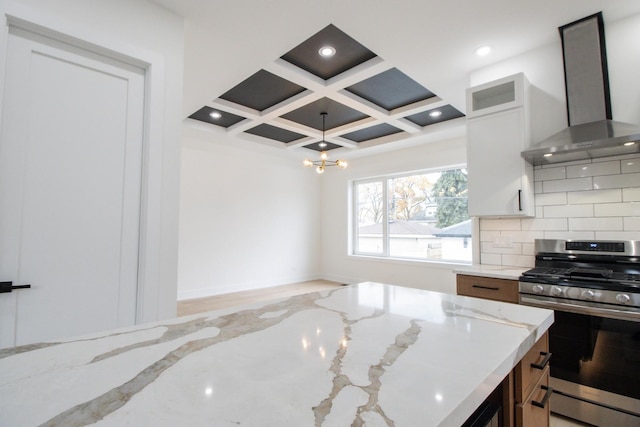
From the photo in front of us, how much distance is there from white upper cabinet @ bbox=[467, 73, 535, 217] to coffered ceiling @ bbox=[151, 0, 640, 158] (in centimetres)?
33

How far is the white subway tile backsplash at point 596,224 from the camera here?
2.31 metres

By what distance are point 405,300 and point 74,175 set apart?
1912mm

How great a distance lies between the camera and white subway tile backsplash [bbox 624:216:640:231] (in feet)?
7.32

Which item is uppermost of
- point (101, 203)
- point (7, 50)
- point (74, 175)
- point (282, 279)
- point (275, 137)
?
point (275, 137)

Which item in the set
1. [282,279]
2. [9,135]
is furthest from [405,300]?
[282,279]

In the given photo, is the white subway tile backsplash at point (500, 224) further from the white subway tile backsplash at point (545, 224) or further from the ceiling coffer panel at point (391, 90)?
the ceiling coffer panel at point (391, 90)

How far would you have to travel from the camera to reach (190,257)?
5.26 metres

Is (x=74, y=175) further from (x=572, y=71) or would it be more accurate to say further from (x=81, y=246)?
(x=572, y=71)

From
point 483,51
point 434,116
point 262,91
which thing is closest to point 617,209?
point 483,51

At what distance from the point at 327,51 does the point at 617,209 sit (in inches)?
103

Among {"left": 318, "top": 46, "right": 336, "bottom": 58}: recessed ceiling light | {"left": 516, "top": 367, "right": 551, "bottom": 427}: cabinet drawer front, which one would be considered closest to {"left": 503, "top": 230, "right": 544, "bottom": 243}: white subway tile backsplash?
{"left": 516, "top": 367, "right": 551, "bottom": 427}: cabinet drawer front

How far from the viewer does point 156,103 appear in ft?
6.84

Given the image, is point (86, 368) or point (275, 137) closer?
point (86, 368)

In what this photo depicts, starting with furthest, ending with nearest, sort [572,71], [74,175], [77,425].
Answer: [572,71] < [74,175] < [77,425]
